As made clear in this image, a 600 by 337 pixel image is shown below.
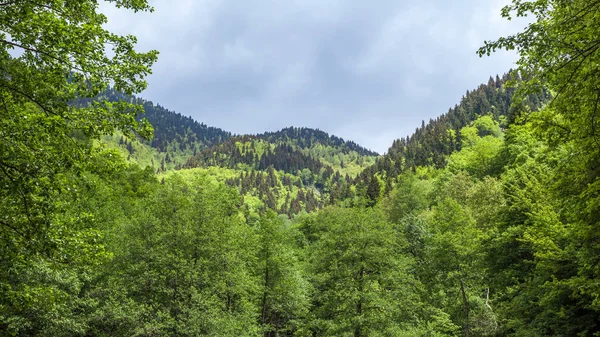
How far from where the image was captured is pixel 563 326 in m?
16.5

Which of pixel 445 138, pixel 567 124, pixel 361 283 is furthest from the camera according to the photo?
pixel 445 138

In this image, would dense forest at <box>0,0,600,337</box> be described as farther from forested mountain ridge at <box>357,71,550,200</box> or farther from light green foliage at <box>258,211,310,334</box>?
forested mountain ridge at <box>357,71,550,200</box>

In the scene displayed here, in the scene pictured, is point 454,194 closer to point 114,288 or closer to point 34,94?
point 114,288

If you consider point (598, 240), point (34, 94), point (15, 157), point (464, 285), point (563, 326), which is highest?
point (34, 94)

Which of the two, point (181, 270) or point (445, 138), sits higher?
point (445, 138)

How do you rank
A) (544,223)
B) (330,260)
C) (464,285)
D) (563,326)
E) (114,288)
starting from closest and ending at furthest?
(563,326) < (544,223) < (114,288) < (330,260) < (464,285)

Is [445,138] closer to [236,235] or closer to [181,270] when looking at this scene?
[236,235]

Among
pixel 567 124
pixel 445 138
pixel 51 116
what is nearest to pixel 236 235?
pixel 51 116

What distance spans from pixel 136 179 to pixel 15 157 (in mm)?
46325

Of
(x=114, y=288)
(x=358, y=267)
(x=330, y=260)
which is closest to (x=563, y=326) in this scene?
(x=358, y=267)

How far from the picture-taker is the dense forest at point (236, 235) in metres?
7.61

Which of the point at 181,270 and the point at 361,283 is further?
the point at 361,283

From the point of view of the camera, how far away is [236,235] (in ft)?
85.9

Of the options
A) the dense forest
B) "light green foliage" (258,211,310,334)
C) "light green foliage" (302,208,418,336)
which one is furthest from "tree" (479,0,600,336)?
"light green foliage" (258,211,310,334)
